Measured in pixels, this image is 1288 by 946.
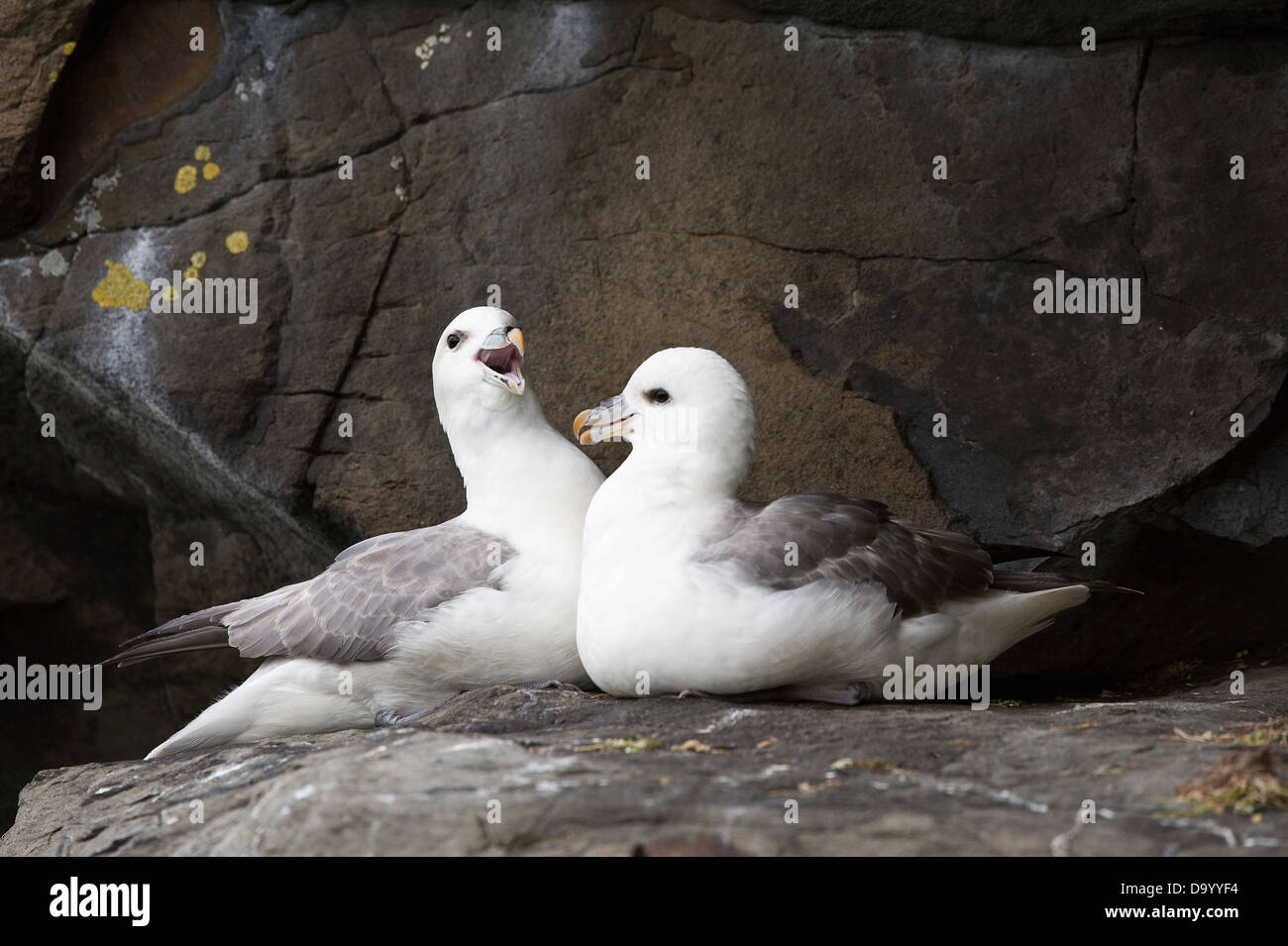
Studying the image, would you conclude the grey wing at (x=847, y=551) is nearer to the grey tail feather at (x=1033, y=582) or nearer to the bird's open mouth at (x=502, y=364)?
the grey tail feather at (x=1033, y=582)

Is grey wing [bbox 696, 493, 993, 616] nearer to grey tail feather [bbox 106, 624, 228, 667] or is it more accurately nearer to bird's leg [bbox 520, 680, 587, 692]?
bird's leg [bbox 520, 680, 587, 692]

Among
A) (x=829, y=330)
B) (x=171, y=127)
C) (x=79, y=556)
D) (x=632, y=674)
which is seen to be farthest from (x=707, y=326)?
(x=79, y=556)

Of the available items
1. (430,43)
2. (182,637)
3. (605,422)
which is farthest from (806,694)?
(430,43)

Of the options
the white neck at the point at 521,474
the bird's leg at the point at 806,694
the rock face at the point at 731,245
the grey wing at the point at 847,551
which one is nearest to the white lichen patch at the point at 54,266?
the rock face at the point at 731,245

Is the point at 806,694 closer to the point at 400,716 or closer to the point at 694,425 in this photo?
the point at 694,425

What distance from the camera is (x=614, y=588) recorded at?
4191 millimetres

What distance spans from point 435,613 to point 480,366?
90cm

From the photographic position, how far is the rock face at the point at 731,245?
5.05 m

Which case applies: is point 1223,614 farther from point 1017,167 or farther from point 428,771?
point 428,771

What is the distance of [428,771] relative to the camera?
3.08 m

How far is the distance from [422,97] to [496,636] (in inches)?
89.8

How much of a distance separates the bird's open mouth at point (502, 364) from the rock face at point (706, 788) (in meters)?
1.22

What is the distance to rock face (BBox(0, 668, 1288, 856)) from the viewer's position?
2736mm

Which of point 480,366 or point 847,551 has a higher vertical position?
point 480,366
